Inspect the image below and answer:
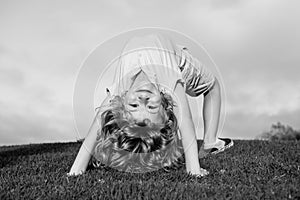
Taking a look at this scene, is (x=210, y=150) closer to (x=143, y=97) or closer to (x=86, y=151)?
(x=86, y=151)

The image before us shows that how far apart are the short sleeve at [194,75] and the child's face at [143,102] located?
0.92 metres

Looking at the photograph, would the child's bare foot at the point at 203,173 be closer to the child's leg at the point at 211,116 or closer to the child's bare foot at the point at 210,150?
the child's bare foot at the point at 210,150

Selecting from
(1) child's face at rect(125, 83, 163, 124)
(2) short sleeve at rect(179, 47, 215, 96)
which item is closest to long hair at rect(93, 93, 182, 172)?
(1) child's face at rect(125, 83, 163, 124)

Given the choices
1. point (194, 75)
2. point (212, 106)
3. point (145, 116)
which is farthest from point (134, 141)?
point (212, 106)

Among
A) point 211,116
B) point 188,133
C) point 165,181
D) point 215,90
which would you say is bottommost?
point 165,181

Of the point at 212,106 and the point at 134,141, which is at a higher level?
the point at 212,106

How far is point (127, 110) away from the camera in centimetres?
477

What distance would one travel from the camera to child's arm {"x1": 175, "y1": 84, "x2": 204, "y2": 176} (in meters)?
4.78

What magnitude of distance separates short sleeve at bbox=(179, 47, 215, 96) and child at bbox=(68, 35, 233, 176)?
0.03 meters

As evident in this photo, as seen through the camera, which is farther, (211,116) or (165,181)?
(211,116)

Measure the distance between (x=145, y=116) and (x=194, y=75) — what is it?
59.2 inches

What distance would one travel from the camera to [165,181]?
4.54 meters

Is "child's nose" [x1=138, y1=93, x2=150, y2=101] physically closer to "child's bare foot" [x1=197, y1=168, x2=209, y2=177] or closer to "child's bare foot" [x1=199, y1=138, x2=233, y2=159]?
"child's bare foot" [x1=197, y1=168, x2=209, y2=177]

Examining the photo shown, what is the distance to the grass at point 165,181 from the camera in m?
3.98
